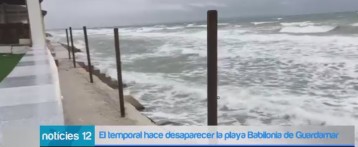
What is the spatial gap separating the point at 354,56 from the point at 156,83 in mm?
10405

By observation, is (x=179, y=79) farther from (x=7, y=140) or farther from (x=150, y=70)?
(x=7, y=140)

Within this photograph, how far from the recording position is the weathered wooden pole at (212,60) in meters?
3.37

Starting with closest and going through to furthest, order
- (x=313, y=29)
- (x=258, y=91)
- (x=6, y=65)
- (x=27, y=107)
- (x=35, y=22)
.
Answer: (x=27, y=107), (x=6, y=65), (x=258, y=91), (x=35, y=22), (x=313, y=29)

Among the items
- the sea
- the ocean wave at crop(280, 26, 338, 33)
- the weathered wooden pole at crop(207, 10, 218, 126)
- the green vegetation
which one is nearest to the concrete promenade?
the sea

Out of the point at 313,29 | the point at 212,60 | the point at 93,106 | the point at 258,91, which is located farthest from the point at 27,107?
the point at 313,29

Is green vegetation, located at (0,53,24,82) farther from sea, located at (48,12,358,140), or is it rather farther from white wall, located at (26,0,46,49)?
white wall, located at (26,0,46,49)

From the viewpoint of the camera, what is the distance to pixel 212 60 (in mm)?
3463

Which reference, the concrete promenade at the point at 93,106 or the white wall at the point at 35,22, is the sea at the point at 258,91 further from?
the white wall at the point at 35,22

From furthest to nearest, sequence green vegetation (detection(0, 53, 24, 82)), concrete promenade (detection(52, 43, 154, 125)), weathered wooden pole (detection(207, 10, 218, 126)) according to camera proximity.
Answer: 1. green vegetation (detection(0, 53, 24, 82))
2. concrete promenade (detection(52, 43, 154, 125))
3. weathered wooden pole (detection(207, 10, 218, 126))

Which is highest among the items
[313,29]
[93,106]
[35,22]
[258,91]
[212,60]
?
[35,22]

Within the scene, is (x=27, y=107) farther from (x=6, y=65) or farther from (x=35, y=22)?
(x=35, y=22)

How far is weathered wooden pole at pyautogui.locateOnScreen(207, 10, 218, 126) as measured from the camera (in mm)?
3369

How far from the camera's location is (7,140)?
2582 mm

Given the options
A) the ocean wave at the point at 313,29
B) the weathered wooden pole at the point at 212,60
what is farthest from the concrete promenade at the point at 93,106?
the ocean wave at the point at 313,29
